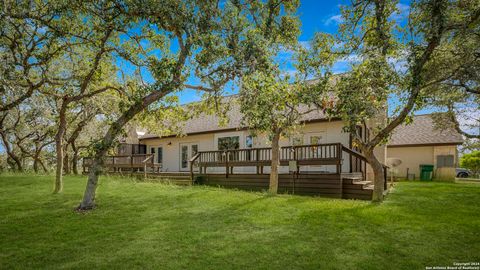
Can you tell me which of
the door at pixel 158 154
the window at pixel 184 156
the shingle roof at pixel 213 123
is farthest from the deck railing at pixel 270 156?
the door at pixel 158 154

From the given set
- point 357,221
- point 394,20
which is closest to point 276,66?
point 394,20

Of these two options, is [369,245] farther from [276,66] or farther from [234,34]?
[234,34]

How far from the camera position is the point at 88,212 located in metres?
8.61

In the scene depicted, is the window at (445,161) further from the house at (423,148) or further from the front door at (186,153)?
the front door at (186,153)

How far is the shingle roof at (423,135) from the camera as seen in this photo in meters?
24.2

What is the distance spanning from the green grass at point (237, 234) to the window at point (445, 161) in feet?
52.4

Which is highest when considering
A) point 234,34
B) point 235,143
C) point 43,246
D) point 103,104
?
point 234,34

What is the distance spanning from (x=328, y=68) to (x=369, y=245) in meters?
5.95

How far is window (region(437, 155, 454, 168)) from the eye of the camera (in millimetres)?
24123

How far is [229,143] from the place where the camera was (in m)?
19.6

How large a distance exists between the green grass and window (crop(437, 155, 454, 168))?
52.4ft

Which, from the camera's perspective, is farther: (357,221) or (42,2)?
(42,2)

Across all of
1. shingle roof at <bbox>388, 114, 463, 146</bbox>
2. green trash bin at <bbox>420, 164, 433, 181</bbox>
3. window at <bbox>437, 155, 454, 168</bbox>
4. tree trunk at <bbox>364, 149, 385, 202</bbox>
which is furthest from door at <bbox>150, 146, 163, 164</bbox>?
window at <bbox>437, 155, 454, 168</bbox>

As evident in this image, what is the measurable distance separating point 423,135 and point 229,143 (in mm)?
16496
